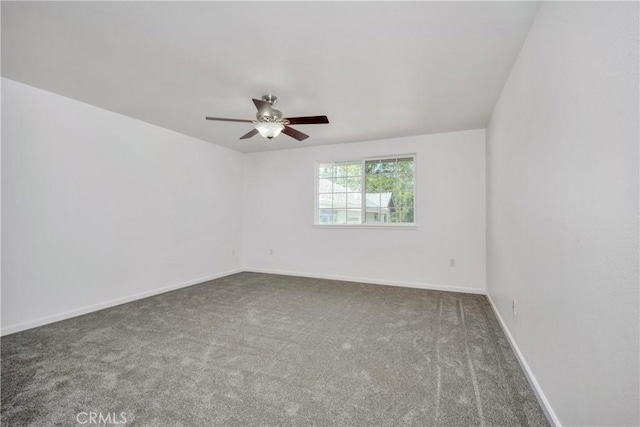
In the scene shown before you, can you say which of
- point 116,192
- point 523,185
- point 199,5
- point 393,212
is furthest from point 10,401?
point 393,212

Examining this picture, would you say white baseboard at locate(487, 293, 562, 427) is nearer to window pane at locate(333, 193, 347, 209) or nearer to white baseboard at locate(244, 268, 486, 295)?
white baseboard at locate(244, 268, 486, 295)

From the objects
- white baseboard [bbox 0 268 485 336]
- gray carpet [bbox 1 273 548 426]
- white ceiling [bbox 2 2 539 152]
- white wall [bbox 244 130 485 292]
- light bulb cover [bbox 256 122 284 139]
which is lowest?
gray carpet [bbox 1 273 548 426]

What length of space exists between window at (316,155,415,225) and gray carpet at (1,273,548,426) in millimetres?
1716

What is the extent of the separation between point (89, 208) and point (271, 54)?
2.81m

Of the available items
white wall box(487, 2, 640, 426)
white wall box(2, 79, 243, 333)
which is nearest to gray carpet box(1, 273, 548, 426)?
white wall box(2, 79, 243, 333)

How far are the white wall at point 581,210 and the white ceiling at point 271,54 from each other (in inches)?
19.0

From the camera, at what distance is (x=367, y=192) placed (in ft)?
15.7

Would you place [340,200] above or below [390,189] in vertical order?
below

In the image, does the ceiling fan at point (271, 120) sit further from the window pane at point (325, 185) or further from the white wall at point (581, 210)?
the window pane at point (325, 185)

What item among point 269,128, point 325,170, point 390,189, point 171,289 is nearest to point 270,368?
point 269,128

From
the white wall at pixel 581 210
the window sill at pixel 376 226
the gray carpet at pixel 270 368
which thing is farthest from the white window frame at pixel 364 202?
the white wall at pixel 581 210

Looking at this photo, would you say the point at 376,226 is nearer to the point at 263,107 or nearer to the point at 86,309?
the point at 263,107

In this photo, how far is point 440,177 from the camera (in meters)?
4.23

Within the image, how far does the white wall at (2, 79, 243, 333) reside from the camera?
2.66m
